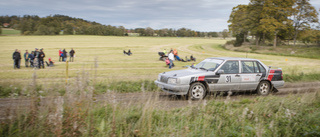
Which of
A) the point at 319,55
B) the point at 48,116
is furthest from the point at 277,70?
the point at 319,55

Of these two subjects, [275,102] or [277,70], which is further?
[277,70]

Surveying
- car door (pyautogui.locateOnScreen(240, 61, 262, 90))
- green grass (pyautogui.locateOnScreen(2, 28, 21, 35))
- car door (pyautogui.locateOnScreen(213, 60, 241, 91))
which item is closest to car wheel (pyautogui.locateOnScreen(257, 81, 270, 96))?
car door (pyautogui.locateOnScreen(240, 61, 262, 90))

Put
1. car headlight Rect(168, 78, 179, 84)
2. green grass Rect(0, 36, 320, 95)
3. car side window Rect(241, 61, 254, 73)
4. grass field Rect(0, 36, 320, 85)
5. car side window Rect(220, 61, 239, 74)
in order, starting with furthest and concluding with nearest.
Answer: grass field Rect(0, 36, 320, 85)
green grass Rect(0, 36, 320, 95)
car side window Rect(241, 61, 254, 73)
car side window Rect(220, 61, 239, 74)
car headlight Rect(168, 78, 179, 84)

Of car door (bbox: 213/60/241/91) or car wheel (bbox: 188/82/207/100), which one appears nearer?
car wheel (bbox: 188/82/207/100)

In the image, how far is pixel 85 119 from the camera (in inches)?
174

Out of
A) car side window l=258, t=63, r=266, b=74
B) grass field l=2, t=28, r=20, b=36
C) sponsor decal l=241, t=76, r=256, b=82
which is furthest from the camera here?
grass field l=2, t=28, r=20, b=36

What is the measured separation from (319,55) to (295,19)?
10.5 m

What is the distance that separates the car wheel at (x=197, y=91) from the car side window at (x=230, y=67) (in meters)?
1.25

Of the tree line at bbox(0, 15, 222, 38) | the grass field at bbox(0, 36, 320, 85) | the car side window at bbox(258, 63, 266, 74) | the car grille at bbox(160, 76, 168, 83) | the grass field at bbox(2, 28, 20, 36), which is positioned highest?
the tree line at bbox(0, 15, 222, 38)

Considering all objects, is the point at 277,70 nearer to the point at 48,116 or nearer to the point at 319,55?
the point at 48,116

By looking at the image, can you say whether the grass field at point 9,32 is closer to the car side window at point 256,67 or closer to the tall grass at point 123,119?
the car side window at point 256,67

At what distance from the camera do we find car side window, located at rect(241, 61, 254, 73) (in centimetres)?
1004

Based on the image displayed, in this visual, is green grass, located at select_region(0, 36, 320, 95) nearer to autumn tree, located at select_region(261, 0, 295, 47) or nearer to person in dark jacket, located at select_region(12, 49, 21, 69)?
person in dark jacket, located at select_region(12, 49, 21, 69)

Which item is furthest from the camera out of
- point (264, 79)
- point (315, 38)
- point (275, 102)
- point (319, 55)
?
point (315, 38)
